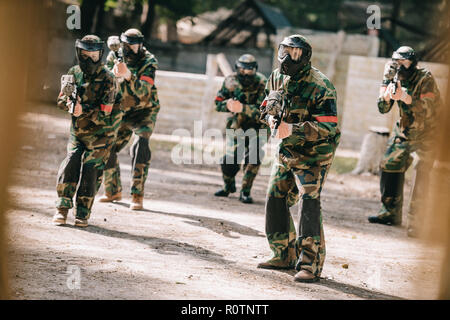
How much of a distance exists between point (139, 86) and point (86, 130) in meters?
1.42

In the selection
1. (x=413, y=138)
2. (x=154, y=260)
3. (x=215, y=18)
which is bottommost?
(x=154, y=260)

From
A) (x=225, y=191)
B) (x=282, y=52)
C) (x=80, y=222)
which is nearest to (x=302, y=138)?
(x=282, y=52)

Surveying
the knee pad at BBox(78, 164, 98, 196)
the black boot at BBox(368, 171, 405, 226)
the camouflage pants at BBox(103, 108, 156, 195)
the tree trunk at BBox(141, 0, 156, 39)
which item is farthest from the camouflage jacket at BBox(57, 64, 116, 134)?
the tree trunk at BBox(141, 0, 156, 39)

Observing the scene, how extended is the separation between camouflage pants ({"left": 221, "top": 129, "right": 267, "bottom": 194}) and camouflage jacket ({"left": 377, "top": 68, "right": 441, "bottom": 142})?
6.37 ft

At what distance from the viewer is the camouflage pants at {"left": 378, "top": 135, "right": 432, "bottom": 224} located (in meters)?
9.38

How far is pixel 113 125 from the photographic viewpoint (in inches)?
314

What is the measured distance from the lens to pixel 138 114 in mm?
9148

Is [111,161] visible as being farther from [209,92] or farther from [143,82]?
[209,92]

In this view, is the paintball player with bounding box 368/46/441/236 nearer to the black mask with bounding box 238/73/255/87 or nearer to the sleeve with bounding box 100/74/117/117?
the black mask with bounding box 238/73/255/87

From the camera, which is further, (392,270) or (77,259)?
(392,270)

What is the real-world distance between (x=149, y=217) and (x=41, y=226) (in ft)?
5.10
